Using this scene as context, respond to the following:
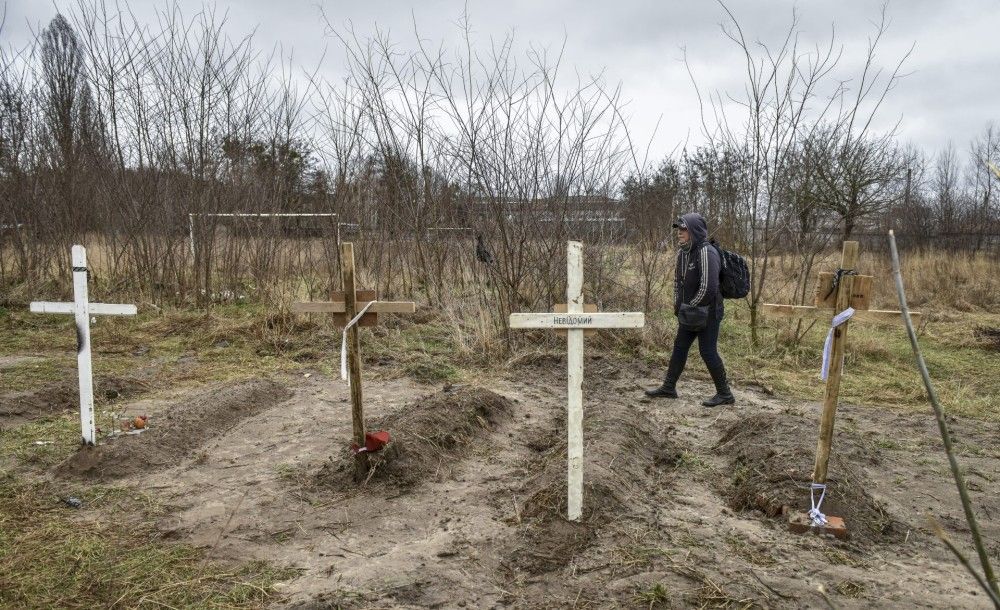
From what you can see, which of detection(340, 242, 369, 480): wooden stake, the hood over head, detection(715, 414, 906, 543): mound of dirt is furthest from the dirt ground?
the hood over head

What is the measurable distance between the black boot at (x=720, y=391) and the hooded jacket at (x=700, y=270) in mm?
538

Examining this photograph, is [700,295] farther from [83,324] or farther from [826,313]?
[83,324]

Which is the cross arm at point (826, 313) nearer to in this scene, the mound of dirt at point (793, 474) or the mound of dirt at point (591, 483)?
the mound of dirt at point (793, 474)

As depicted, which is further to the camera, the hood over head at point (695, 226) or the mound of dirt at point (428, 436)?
the hood over head at point (695, 226)

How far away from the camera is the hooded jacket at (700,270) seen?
244 inches

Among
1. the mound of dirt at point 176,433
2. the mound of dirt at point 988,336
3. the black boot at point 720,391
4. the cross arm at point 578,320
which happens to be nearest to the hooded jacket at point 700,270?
the black boot at point 720,391

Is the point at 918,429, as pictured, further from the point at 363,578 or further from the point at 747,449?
the point at 363,578

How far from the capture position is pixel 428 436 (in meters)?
4.94

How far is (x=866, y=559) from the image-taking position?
11.2 feet

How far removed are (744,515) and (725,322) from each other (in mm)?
7567

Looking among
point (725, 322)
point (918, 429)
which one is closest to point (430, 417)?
point (918, 429)

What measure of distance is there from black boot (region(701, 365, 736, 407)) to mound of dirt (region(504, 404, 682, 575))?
107 centimetres

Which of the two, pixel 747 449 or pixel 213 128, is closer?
pixel 747 449

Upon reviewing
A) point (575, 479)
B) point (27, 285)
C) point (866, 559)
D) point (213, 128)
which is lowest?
point (866, 559)
